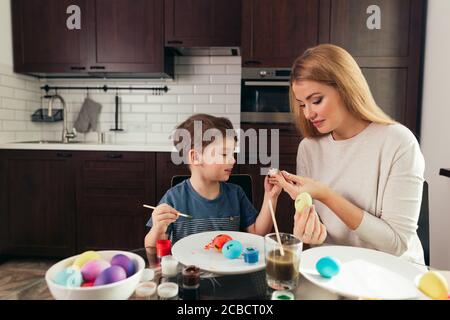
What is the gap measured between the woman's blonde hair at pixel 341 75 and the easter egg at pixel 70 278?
91 centimetres

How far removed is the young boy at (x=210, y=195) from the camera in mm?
1410

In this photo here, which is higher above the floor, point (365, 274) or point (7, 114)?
point (7, 114)

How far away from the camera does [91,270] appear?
0.74 metres

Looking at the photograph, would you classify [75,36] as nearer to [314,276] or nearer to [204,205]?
Result: [204,205]

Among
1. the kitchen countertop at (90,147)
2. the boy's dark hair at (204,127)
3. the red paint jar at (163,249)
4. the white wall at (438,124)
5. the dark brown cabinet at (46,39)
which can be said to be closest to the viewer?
the red paint jar at (163,249)

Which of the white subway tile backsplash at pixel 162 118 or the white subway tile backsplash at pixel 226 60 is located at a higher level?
the white subway tile backsplash at pixel 226 60

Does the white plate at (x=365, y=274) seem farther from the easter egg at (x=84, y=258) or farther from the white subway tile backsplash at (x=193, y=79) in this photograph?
the white subway tile backsplash at (x=193, y=79)

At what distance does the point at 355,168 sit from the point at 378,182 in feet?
0.30

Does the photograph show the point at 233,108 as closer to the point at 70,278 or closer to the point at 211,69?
the point at 211,69

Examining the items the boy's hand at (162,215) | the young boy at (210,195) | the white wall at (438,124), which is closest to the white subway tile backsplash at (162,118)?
the young boy at (210,195)

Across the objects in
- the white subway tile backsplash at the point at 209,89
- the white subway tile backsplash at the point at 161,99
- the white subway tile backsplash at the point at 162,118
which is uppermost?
the white subway tile backsplash at the point at 209,89

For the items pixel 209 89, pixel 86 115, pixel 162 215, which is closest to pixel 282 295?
pixel 162 215

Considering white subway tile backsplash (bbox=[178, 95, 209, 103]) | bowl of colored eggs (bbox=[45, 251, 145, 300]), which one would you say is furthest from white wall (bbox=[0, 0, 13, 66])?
bowl of colored eggs (bbox=[45, 251, 145, 300])
